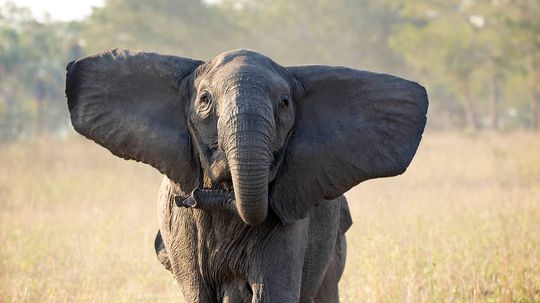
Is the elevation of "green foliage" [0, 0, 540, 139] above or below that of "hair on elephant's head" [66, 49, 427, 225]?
above

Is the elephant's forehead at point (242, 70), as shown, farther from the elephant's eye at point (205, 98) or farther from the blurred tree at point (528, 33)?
the blurred tree at point (528, 33)

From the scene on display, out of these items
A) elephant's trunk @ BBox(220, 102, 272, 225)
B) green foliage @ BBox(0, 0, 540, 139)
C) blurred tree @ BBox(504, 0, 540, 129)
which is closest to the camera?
elephant's trunk @ BBox(220, 102, 272, 225)

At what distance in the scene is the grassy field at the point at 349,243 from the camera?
6867mm

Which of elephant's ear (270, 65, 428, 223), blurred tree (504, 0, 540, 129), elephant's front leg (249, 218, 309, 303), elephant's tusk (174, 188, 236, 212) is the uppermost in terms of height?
blurred tree (504, 0, 540, 129)

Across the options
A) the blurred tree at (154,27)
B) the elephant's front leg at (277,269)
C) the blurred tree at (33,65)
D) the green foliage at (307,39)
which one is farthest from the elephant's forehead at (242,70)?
the blurred tree at (33,65)

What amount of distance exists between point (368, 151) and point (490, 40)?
36.2 meters

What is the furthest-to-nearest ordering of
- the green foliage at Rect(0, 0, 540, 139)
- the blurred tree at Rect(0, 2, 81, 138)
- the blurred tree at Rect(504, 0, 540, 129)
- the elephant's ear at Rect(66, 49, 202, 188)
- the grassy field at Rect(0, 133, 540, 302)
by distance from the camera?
the blurred tree at Rect(0, 2, 81, 138) → the green foliage at Rect(0, 0, 540, 139) → the blurred tree at Rect(504, 0, 540, 129) → the grassy field at Rect(0, 133, 540, 302) → the elephant's ear at Rect(66, 49, 202, 188)

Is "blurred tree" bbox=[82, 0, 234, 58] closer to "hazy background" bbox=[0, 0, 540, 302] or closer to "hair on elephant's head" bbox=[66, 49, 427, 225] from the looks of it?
"hazy background" bbox=[0, 0, 540, 302]

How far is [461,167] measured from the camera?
1830 cm

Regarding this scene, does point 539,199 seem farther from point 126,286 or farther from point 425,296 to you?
point 126,286

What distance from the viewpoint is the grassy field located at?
6867 millimetres

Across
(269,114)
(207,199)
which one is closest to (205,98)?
(269,114)

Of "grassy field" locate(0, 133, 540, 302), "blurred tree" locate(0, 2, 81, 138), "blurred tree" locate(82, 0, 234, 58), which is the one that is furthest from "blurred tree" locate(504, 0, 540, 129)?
"blurred tree" locate(0, 2, 81, 138)

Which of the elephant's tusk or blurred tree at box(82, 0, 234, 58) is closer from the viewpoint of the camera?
the elephant's tusk
